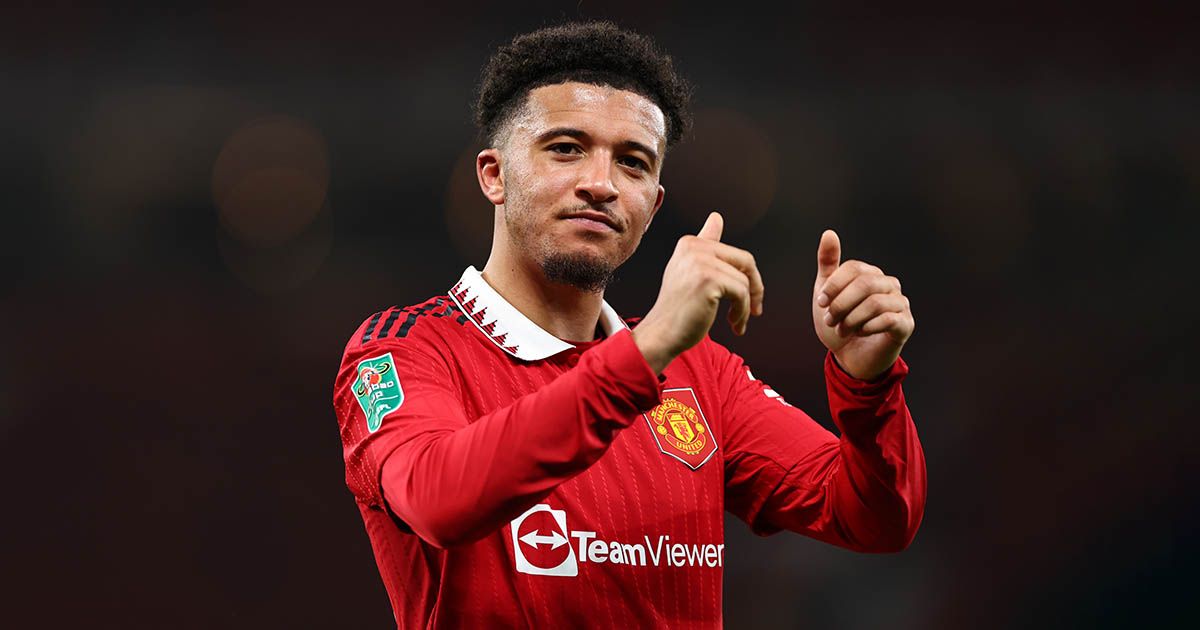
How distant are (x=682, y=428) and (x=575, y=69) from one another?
0.68 m

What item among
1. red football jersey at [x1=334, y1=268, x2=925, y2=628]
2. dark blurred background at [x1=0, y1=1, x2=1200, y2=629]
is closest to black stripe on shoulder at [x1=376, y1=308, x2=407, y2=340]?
red football jersey at [x1=334, y1=268, x2=925, y2=628]

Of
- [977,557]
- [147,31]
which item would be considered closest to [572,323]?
[977,557]

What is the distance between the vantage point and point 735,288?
1.35m

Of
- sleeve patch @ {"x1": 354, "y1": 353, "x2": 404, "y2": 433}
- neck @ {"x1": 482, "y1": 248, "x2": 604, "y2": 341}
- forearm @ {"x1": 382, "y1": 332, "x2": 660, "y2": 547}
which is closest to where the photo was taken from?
forearm @ {"x1": 382, "y1": 332, "x2": 660, "y2": 547}

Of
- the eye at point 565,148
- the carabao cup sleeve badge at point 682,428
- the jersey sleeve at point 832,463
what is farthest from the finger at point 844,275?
the eye at point 565,148

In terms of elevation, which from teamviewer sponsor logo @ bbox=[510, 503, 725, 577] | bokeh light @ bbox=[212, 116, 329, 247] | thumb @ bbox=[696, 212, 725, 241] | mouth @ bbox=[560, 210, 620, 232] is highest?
bokeh light @ bbox=[212, 116, 329, 247]

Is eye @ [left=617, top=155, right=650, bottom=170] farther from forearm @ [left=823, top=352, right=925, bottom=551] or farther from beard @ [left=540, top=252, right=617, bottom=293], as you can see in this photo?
forearm @ [left=823, top=352, right=925, bottom=551]

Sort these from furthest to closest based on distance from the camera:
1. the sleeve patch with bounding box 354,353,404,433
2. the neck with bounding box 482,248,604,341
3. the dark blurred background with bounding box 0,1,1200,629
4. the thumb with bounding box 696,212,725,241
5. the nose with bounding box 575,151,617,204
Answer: the dark blurred background with bounding box 0,1,1200,629 < the neck with bounding box 482,248,604,341 < the nose with bounding box 575,151,617,204 < the sleeve patch with bounding box 354,353,404,433 < the thumb with bounding box 696,212,725,241

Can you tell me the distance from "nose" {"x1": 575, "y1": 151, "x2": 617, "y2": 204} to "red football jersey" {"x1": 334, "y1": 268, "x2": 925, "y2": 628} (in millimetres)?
246

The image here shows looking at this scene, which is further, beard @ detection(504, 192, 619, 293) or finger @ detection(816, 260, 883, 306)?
beard @ detection(504, 192, 619, 293)

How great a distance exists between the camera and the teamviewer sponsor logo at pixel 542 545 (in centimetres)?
167

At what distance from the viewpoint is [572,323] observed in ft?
6.64

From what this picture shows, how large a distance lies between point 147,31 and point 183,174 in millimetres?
527

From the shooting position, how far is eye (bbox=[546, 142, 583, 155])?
1.93m
